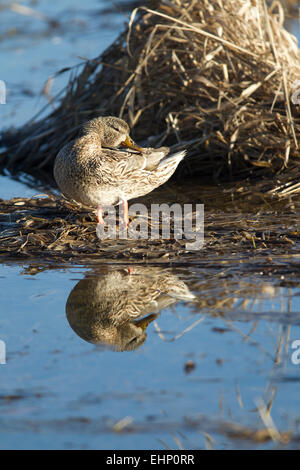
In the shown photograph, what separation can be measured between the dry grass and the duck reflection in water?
8.23ft

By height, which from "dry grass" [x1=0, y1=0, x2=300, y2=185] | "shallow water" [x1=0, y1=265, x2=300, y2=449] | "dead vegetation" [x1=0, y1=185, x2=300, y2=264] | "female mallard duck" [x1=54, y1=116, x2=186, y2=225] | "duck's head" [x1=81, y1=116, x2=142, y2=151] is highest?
"dry grass" [x1=0, y1=0, x2=300, y2=185]

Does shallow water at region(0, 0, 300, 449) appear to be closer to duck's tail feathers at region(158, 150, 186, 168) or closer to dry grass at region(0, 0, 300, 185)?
duck's tail feathers at region(158, 150, 186, 168)

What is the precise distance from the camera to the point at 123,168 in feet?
16.6

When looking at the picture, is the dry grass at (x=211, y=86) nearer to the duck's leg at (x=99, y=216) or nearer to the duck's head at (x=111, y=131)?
the duck's head at (x=111, y=131)

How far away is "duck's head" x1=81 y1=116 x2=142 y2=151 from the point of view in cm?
527

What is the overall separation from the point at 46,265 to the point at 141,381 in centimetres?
170

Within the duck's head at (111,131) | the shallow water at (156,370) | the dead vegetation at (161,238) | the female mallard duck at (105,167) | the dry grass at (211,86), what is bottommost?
the shallow water at (156,370)

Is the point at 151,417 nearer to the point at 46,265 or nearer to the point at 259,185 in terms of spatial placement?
the point at 46,265

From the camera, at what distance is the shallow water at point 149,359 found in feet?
8.24

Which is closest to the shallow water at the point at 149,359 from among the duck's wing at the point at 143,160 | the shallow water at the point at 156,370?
the shallow water at the point at 156,370

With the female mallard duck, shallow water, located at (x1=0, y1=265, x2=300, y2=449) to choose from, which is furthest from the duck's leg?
shallow water, located at (x1=0, y1=265, x2=300, y2=449)

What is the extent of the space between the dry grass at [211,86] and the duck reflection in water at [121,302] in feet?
8.23

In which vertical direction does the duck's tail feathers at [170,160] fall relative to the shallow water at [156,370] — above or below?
above

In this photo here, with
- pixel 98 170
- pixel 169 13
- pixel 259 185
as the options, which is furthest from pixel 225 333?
pixel 169 13
